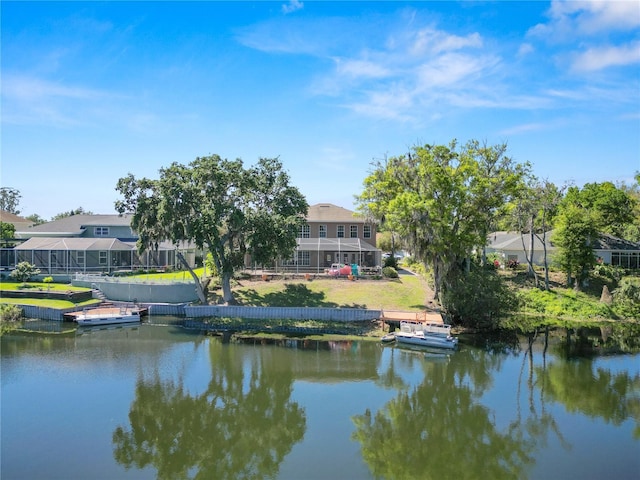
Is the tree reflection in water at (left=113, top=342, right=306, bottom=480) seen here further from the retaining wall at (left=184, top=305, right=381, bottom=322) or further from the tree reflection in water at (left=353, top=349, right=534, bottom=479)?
the retaining wall at (left=184, top=305, right=381, bottom=322)

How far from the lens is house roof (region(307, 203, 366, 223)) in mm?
50031

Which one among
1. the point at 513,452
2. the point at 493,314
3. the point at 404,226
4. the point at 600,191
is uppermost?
the point at 600,191

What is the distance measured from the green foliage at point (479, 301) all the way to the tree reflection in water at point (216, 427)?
13507 mm

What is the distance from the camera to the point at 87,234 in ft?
172

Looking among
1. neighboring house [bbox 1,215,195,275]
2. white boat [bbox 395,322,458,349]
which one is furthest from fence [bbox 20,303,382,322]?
neighboring house [bbox 1,215,195,275]

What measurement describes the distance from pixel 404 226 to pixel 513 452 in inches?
759

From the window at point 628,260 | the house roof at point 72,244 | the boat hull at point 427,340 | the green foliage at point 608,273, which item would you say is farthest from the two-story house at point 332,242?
the window at point 628,260

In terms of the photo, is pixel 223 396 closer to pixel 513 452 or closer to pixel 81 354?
pixel 81 354

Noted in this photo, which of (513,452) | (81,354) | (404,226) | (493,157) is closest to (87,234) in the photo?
(81,354)

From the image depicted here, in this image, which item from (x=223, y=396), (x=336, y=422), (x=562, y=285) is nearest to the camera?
(x=336, y=422)

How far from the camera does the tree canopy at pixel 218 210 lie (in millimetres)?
31406

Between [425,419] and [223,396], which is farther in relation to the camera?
[223,396]

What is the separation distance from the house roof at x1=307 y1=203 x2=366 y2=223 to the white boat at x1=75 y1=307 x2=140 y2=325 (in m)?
21.7

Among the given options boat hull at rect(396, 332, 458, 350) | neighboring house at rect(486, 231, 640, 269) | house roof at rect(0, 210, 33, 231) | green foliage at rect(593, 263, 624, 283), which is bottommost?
boat hull at rect(396, 332, 458, 350)
